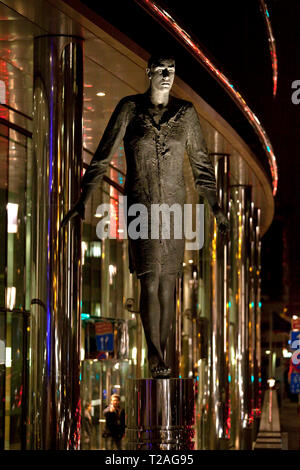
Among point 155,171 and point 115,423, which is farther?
point 115,423

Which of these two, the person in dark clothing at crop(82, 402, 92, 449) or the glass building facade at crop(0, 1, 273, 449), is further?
the person in dark clothing at crop(82, 402, 92, 449)

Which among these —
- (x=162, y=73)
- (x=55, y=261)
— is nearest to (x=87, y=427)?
(x=55, y=261)

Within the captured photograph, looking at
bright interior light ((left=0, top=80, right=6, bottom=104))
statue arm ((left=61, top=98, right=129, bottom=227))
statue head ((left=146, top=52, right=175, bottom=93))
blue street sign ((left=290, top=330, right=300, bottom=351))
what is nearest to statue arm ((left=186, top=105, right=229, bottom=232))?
statue head ((left=146, top=52, right=175, bottom=93))

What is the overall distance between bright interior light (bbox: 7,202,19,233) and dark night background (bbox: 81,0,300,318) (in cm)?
437

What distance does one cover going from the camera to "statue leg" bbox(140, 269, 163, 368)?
24.5 feet

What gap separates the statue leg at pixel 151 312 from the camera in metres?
7.46

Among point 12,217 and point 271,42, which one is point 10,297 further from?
point 271,42

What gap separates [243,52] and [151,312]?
42.0 ft

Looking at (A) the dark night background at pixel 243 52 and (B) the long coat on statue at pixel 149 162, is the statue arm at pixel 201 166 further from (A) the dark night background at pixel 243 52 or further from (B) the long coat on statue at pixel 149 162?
(A) the dark night background at pixel 243 52

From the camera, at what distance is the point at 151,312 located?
295 inches

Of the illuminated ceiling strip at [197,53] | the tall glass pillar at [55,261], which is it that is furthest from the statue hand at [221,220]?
the tall glass pillar at [55,261]

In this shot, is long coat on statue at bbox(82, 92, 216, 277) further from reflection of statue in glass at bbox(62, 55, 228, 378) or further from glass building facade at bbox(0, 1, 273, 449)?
glass building facade at bbox(0, 1, 273, 449)

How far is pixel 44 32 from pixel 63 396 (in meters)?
4.48
